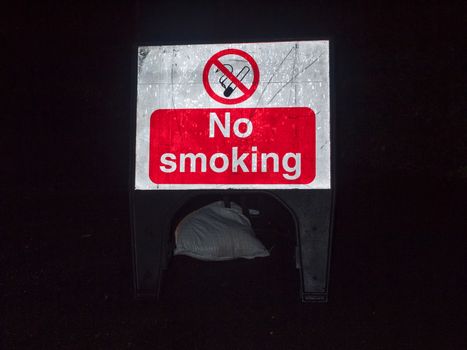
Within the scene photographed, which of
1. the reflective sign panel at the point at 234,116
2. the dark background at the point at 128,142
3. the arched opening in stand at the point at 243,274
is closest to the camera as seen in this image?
the reflective sign panel at the point at 234,116

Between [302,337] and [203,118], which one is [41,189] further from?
[302,337]

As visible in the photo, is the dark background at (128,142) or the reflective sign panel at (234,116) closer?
the reflective sign panel at (234,116)

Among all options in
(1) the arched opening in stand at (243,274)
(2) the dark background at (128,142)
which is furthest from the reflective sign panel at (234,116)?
(2) the dark background at (128,142)

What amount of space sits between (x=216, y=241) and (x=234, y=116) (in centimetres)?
73

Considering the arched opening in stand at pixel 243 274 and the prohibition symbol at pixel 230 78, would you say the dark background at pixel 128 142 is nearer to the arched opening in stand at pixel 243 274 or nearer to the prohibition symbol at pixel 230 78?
the arched opening in stand at pixel 243 274

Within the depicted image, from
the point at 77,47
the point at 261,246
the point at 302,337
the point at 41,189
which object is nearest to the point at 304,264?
the point at 302,337

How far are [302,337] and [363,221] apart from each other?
1101 mm

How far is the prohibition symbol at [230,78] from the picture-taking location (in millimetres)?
1804

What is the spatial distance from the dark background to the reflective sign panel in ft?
1.52

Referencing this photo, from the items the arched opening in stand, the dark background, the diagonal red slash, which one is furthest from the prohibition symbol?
the dark background

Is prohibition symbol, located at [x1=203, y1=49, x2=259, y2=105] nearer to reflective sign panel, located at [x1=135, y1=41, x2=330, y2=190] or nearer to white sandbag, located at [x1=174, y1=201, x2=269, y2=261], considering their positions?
reflective sign panel, located at [x1=135, y1=41, x2=330, y2=190]

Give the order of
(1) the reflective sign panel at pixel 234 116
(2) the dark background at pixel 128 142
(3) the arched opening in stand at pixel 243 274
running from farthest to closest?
1. (2) the dark background at pixel 128 142
2. (3) the arched opening in stand at pixel 243 274
3. (1) the reflective sign panel at pixel 234 116

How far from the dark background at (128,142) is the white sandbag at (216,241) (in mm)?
138

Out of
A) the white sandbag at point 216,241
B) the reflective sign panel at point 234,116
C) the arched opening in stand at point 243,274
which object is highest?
the reflective sign panel at point 234,116
